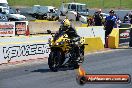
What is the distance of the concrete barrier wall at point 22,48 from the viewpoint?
1777 centimetres

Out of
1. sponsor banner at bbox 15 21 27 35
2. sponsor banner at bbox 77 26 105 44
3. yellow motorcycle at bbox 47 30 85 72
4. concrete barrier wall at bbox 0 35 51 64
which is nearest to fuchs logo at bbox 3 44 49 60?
concrete barrier wall at bbox 0 35 51 64

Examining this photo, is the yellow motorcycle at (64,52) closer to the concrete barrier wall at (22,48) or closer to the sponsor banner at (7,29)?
the concrete barrier wall at (22,48)

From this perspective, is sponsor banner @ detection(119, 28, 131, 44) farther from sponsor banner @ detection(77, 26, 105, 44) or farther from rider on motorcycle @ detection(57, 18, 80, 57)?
rider on motorcycle @ detection(57, 18, 80, 57)

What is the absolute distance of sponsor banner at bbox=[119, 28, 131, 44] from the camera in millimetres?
25798

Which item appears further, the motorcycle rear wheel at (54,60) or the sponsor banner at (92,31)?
the sponsor banner at (92,31)

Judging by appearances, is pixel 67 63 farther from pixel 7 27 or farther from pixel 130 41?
pixel 7 27

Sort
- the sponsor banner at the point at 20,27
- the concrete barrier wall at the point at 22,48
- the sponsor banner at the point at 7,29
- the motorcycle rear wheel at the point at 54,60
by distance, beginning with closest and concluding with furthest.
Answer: the motorcycle rear wheel at the point at 54,60 → the concrete barrier wall at the point at 22,48 → the sponsor banner at the point at 7,29 → the sponsor banner at the point at 20,27

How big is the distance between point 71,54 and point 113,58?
3.97 metres

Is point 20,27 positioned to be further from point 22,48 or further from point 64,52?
point 64,52

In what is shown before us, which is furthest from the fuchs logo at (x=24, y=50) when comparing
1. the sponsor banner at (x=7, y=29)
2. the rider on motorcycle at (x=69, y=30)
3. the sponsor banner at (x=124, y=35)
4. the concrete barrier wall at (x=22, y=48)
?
the sponsor banner at (x=7, y=29)

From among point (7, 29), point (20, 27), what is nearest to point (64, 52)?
point (7, 29)

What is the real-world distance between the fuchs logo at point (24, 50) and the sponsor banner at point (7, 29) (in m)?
9.87

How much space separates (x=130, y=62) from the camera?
18.7 metres

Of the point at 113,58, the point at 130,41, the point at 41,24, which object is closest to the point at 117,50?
the point at 130,41
